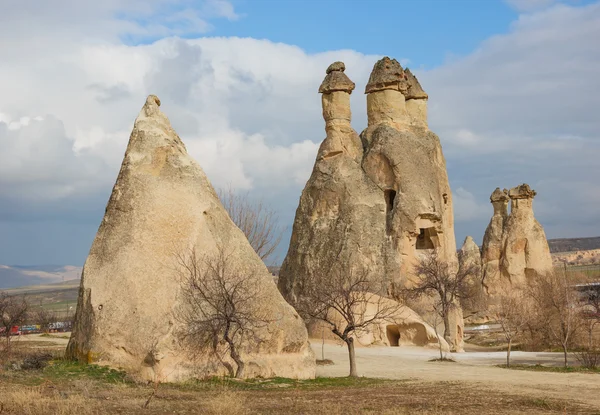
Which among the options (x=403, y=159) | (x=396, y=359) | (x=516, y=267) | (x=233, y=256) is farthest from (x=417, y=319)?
(x=516, y=267)

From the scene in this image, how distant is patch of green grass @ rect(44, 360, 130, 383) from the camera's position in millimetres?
13977

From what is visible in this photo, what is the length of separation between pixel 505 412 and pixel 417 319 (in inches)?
670

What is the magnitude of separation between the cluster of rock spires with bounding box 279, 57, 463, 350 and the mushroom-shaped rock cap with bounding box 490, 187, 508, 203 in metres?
16.1

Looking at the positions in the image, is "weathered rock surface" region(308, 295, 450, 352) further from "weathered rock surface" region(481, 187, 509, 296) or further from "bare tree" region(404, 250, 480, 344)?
"weathered rock surface" region(481, 187, 509, 296)

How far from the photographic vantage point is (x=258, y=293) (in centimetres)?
1580

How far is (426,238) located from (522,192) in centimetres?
1538

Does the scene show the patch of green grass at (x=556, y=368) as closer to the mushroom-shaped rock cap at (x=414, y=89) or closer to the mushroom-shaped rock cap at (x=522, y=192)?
the mushroom-shaped rock cap at (x=414, y=89)

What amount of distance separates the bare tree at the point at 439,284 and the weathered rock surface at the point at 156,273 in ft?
45.7

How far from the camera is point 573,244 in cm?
17962

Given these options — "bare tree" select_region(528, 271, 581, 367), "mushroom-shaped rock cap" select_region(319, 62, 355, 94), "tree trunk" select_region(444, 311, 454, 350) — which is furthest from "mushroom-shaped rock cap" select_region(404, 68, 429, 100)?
"tree trunk" select_region(444, 311, 454, 350)

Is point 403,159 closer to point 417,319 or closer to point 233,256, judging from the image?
point 417,319

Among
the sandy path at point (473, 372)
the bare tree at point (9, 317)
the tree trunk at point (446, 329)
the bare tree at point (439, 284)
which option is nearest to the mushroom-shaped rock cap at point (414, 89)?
the bare tree at point (439, 284)

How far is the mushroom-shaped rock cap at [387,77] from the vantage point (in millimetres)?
34844

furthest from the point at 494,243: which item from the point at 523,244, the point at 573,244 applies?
the point at 573,244
